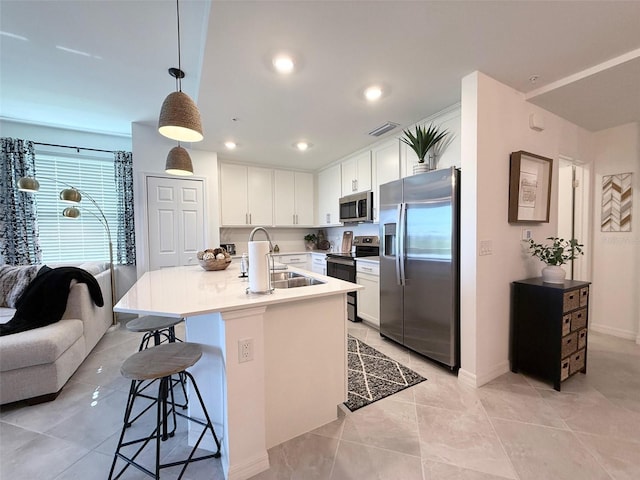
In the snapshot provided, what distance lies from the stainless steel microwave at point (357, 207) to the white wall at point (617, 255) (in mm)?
2731

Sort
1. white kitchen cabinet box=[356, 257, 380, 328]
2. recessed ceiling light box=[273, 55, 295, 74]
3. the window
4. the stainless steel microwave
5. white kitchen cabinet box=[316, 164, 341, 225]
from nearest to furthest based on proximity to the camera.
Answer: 1. recessed ceiling light box=[273, 55, 295, 74]
2. white kitchen cabinet box=[356, 257, 380, 328]
3. the window
4. the stainless steel microwave
5. white kitchen cabinet box=[316, 164, 341, 225]

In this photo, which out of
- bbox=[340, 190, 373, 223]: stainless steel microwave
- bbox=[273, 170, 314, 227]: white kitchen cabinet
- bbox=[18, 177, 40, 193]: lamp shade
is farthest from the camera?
bbox=[273, 170, 314, 227]: white kitchen cabinet

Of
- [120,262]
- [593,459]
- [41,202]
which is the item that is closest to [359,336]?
[593,459]

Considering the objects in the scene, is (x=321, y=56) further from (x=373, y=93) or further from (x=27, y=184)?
(x=27, y=184)

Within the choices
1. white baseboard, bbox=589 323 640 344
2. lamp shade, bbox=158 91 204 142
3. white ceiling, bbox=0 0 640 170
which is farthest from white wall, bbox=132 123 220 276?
white baseboard, bbox=589 323 640 344

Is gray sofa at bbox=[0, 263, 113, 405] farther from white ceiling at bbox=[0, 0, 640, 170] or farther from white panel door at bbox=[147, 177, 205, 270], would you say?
white ceiling at bbox=[0, 0, 640, 170]

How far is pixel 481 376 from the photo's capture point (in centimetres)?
218

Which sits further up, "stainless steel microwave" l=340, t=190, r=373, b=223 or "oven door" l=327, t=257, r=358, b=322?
"stainless steel microwave" l=340, t=190, r=373, b=223

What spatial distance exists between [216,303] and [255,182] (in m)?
3.65

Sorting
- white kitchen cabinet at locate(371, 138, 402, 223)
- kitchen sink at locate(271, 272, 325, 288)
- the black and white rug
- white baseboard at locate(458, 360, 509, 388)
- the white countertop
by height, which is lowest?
the black and white rug

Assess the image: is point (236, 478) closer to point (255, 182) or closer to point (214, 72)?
point (214, 72)

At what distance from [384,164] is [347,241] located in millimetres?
1563

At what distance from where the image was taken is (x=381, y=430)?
169cm

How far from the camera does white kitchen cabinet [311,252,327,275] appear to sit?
14.7 ft
